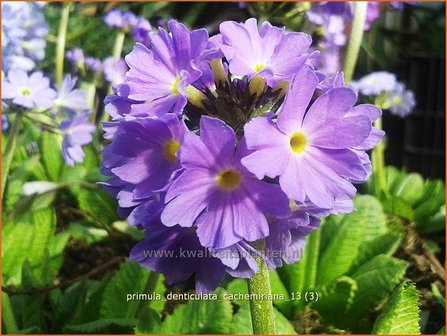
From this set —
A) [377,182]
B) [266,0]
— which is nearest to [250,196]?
[266,0]

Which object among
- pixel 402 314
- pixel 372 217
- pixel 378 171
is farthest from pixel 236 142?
pixel 378 171

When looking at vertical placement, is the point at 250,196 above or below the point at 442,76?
below

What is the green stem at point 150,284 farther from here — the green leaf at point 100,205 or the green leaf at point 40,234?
the green leaf at point 100,205

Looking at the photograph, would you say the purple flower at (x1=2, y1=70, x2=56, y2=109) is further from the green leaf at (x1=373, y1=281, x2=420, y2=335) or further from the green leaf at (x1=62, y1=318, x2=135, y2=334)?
the green leaf at (x1=373, y1=281, x2=420, y2=335)

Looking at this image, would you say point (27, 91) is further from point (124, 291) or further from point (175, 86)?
point (175, 86)

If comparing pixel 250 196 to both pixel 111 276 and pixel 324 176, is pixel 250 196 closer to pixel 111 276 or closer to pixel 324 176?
pixel 324 176

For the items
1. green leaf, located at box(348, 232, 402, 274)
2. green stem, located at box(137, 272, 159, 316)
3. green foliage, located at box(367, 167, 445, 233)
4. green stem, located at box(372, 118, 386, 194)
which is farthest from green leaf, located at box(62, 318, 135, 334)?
green stem, located at box(372, 118, 386, 194)

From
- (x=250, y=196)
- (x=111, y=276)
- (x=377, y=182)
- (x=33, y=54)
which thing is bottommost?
(x=250, y=196)

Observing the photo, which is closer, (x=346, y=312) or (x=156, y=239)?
(x=156, y=239)
